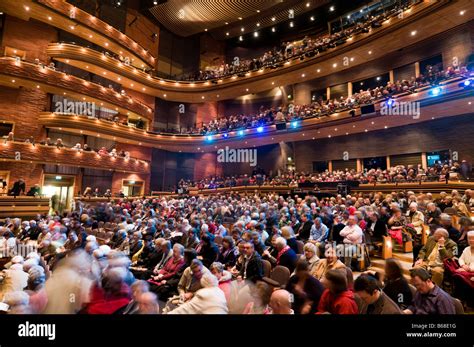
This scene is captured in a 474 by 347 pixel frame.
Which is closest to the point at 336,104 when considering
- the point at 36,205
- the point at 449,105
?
the point at 449,105

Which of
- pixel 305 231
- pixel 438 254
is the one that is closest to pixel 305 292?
pixel 438 254

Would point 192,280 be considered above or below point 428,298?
below

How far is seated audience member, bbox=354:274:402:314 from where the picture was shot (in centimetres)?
220

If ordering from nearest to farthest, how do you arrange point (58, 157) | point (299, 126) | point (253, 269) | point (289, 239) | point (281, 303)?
point (281, 303)
point (253, 269)
point (289, 239)
point (58, 157)
point (299, 126)

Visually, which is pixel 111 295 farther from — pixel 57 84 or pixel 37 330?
pixel 57 84

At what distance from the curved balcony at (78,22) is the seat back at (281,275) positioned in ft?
58.1

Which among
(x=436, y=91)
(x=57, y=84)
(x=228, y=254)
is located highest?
(x=57, y=84)

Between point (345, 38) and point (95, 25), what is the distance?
14.7 metres

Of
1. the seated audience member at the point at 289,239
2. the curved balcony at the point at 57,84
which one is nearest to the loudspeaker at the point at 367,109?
the seated audience member at the point at 289,239

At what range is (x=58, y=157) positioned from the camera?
14.1 meters

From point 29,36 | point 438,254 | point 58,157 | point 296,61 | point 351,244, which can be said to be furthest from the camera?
point 296,61

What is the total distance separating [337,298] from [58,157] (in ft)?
51.4

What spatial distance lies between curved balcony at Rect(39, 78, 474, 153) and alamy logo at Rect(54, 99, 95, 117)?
1206 millimetres

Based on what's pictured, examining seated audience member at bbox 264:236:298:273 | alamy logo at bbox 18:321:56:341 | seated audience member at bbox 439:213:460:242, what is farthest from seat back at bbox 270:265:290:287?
seated audience member at bbox 439:213:460:242
